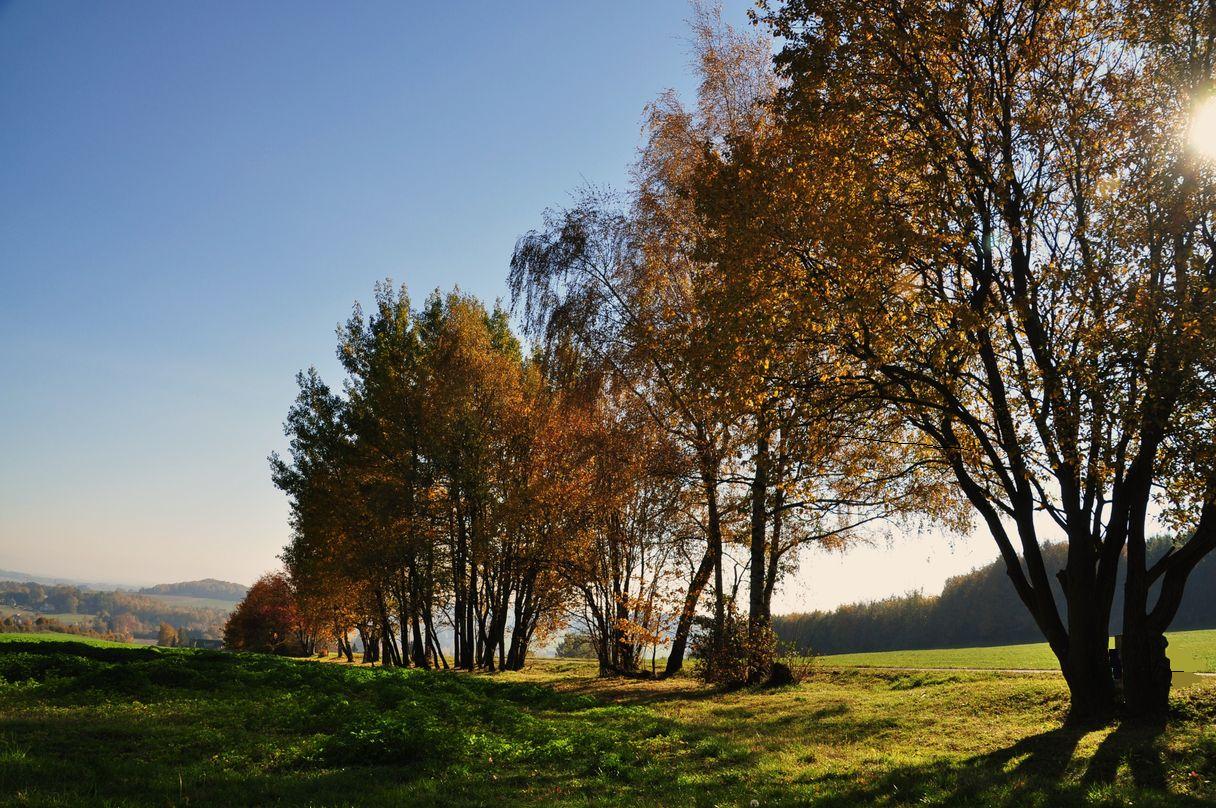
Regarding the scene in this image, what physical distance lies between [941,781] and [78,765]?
31.7 ft

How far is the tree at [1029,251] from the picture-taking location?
1081 cm

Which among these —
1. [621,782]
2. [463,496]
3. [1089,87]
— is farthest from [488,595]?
[1089,87]

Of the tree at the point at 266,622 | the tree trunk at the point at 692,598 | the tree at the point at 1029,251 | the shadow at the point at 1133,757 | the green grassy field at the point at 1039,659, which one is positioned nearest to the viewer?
the shadow at the point at 1133,757

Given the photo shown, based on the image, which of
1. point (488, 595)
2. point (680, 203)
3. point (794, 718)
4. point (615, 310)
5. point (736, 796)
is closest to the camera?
point (736, 796)

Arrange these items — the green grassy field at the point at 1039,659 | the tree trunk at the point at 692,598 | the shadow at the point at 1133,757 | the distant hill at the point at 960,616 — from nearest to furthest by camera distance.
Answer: the shadow at the point at 1133,757
the green grassy field at the point at 1039,659
the tree trunk at the point at 692,598
the distant hill at the point at 960,616

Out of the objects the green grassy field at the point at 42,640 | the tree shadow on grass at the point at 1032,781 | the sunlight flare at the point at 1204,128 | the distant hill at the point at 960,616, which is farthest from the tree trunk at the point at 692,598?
the distant hill at the point at 960,616

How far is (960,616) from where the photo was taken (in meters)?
Result: 61.6

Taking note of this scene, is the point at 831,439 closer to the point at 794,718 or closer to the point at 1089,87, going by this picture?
the point at 794,718

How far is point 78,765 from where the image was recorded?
25.3 feet

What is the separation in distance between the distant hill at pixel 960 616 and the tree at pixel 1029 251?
46.5 meters

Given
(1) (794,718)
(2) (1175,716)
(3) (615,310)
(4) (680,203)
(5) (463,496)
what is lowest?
(1) (794,718)

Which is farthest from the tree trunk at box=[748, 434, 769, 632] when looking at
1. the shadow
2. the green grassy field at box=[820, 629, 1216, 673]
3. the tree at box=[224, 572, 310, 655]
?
the tree at box=[224, 572, 310, 655]

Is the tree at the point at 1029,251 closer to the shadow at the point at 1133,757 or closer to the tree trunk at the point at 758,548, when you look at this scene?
the shadow at the point at 1133,757

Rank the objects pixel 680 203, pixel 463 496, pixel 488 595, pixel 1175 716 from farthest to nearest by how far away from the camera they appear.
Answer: pixel 488 595
pixel 463 496
pixel 680 203
pixel 1175 716
